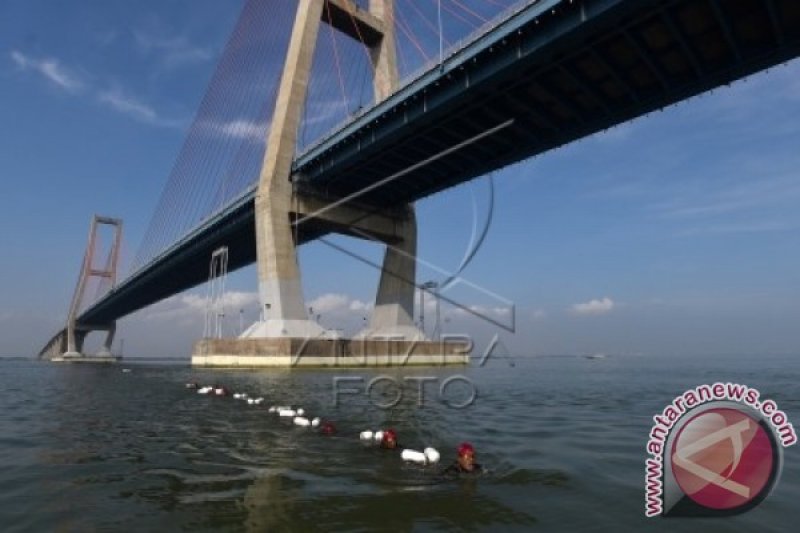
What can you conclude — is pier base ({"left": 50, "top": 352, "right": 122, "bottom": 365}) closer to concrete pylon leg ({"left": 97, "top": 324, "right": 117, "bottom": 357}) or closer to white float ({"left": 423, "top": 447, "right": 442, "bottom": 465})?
concrete pylon leg ({"left": 97, "top": 324, "right": 117, "bottom": 357})

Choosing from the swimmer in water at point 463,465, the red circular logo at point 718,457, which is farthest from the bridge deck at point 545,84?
the red circular logo at point 718,457

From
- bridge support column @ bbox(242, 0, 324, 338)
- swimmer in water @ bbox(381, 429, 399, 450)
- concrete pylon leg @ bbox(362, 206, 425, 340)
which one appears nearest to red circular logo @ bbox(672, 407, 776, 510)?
swimmer in water @ bbox(381, 429, 399, 450)

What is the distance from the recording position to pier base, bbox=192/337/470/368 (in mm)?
53719

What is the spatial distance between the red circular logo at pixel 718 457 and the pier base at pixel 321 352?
1836 inches

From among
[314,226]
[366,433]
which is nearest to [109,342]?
[314,226]

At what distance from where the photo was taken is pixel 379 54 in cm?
7031

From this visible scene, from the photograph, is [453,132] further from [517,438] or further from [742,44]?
[517,438]

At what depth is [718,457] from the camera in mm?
7469

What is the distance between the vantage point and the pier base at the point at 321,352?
53.7m

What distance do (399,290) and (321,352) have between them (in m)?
16.2

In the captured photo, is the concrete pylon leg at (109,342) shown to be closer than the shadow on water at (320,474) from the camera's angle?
No

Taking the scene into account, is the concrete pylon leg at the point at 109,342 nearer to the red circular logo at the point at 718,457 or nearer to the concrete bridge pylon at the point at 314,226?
the concrete bridge pylon at the point at 314,226

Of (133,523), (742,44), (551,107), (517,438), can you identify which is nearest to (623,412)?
(517,438)

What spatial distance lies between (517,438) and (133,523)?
1094 cm
